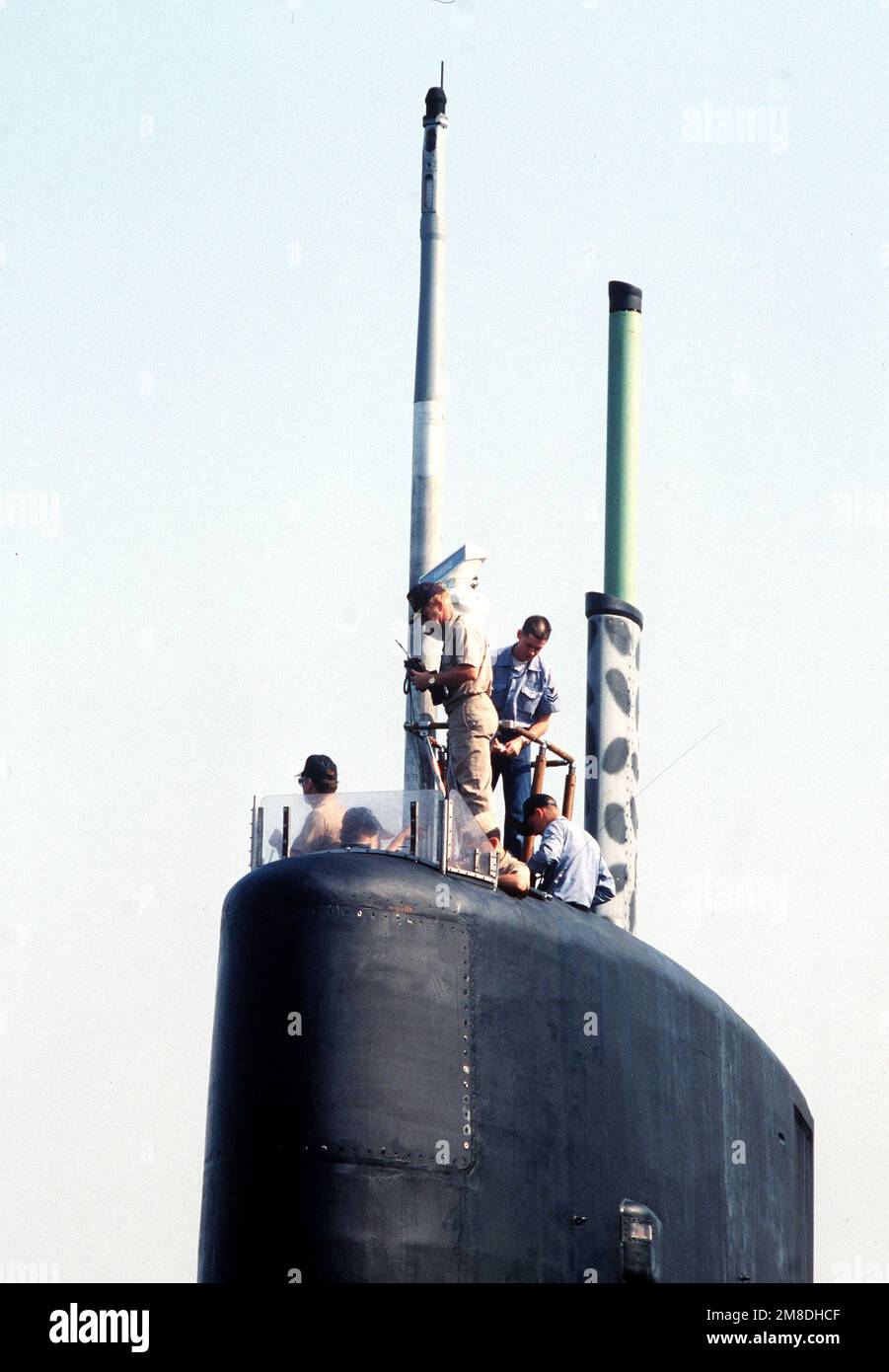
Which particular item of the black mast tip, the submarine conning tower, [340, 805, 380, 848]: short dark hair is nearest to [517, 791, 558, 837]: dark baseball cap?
the submarine conning tower

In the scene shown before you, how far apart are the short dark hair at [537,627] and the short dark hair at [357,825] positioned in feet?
9.49

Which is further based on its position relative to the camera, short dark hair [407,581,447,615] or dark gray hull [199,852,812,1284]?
short dark hair [407,581,447,615]

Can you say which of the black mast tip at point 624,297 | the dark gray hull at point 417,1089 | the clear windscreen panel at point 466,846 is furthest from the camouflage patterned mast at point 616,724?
the clear windscreen panel at point 466,846

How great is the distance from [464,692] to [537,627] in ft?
5.30

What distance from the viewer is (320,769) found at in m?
11.9

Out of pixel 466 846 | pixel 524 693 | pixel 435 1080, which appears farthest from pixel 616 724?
pixel 435 1080

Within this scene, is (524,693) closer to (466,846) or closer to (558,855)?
(558,855)

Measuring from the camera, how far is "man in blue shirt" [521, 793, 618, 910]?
41.3ft

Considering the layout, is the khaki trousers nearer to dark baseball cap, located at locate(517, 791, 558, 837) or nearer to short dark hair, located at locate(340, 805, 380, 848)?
dark baseball cap, located at locate(517, 791, 558, 837)
